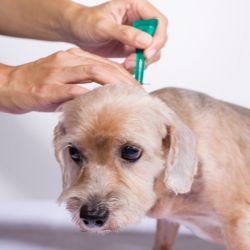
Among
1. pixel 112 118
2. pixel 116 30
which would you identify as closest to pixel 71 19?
pixel 116 30

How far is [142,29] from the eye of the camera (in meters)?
2.16

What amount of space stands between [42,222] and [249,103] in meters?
1.08

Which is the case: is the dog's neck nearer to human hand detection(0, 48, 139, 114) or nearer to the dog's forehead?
the dog's forehead

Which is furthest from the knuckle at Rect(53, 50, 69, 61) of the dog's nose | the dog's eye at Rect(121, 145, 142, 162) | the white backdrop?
the white backdrop

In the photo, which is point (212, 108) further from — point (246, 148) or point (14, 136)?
point (14, 136)

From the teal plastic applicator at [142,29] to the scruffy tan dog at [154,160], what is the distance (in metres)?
0.08

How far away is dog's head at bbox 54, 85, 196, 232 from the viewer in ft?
6.09

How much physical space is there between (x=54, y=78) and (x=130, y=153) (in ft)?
1.04

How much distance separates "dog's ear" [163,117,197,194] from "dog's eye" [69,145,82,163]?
0.25 meters

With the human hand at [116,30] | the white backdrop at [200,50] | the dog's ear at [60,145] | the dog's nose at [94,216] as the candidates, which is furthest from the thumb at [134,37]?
the white backdrop at [200,50]

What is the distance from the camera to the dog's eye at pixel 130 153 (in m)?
1.90

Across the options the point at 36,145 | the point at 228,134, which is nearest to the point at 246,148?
the point at 228,134

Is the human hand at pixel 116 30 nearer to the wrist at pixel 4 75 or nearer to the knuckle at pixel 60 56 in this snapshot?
the knuckle at pixel 60 56

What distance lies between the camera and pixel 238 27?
314 cm
